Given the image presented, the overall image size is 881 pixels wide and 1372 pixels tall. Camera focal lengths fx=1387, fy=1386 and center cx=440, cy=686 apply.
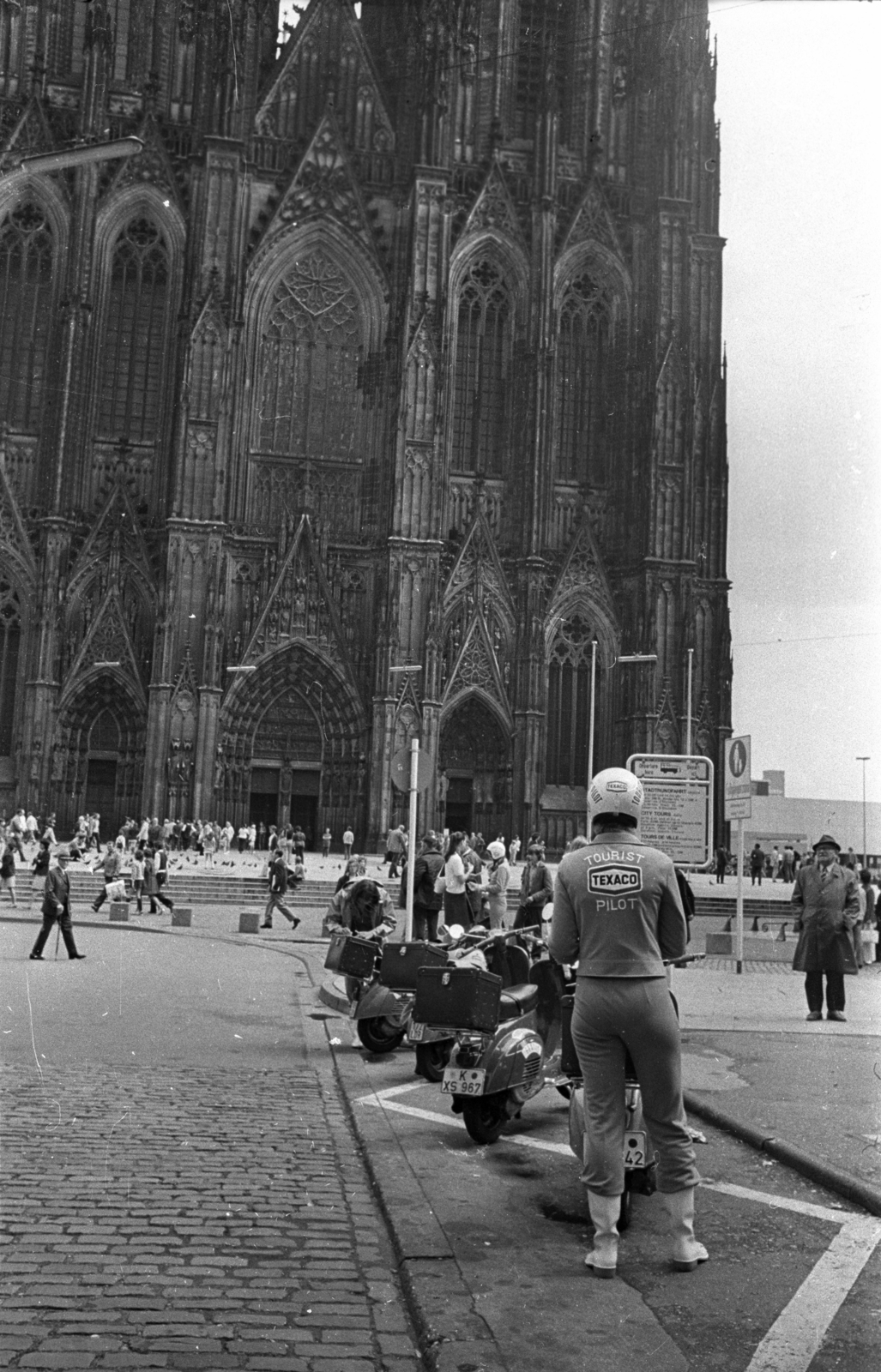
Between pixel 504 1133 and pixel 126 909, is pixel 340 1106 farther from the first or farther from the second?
pixel 126 909

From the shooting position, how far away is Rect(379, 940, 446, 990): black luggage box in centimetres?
934

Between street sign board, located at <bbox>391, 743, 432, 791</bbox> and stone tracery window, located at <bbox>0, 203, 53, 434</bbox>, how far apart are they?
30.1 meters

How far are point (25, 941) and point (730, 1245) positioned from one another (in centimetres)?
1558

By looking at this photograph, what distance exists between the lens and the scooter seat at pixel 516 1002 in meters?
7.57

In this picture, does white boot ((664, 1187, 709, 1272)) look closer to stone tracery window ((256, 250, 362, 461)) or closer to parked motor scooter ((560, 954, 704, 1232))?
parked motor scooter ((560, 954, 704, 1232))

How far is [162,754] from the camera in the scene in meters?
40.0

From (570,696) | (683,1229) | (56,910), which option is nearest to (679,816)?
(683,1229)

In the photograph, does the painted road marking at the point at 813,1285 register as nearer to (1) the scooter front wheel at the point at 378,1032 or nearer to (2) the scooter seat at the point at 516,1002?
(2) the scooter seat at the point at 516,1002

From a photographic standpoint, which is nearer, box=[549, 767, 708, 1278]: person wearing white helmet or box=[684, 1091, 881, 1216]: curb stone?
box=[549, 767, 708, 1278]: person wearing white helmet

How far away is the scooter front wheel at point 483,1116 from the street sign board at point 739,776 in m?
9.10

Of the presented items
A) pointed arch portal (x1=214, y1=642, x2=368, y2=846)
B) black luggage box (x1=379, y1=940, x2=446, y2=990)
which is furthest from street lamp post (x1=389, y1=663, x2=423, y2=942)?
pointed arch portal (x1=214, y1=642, x2=368, y2=846)

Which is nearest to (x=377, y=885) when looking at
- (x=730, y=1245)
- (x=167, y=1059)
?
(x=167, y=1059)

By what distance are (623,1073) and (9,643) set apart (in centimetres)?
3947

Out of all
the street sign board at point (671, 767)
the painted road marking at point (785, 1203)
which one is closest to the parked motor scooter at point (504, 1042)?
the painted road marking at point (785, 1203)
